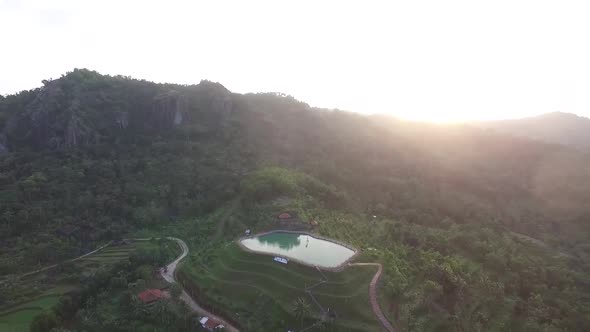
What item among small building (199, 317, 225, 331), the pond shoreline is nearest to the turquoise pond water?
the pond shoreline

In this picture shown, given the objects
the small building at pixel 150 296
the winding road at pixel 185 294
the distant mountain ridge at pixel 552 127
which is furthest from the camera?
the distant mountain ridge at pixel 552 127

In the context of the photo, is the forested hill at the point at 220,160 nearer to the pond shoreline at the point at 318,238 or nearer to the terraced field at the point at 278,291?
the pond shoreline at the point at 318,238

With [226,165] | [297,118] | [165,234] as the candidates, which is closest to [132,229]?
[165,234]

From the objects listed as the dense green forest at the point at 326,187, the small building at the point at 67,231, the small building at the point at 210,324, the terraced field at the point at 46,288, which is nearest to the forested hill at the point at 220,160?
the dense green forest at the point at 326,187

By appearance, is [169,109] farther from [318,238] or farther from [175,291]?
[175,291]

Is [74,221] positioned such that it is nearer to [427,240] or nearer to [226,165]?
[226,165]

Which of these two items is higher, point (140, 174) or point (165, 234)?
point (140, 174)

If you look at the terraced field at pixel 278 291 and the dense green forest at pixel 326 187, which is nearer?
the terraced field at pixel 278 291
